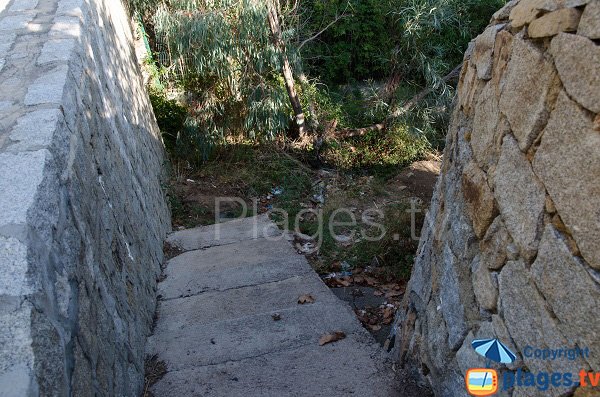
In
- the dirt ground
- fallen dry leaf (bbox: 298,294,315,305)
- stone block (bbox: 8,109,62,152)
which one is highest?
stone block (bbox: 8,109,62,152)

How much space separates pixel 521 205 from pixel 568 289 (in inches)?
16.2

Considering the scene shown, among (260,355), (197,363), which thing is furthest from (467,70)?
(197,363)

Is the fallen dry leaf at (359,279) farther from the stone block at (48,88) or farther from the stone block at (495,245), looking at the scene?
the stone block at (48,88)

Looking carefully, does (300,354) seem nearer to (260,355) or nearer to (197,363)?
(260,355)

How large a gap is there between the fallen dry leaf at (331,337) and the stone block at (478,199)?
50.6 inches

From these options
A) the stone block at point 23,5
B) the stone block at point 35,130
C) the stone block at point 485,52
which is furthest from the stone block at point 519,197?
the stone block at point 23,5

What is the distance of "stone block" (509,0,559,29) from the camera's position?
1.75 m

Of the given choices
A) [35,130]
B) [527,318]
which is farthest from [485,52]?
[35,130]

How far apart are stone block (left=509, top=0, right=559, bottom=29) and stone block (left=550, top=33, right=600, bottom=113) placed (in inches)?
6.8

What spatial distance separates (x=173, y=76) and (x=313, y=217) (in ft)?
13.0

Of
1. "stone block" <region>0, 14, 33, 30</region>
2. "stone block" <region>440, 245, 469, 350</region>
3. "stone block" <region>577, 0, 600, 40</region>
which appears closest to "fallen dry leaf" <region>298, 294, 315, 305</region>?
"stone block" <region>440, 245, 469, 350</region>

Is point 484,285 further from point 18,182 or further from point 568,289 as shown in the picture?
point 18,182

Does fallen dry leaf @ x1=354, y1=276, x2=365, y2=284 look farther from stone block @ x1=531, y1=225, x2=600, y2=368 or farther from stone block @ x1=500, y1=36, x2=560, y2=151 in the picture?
stone block @ x1=531, y1=225, x2=600, y2=368

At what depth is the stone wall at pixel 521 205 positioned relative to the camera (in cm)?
A: 144
